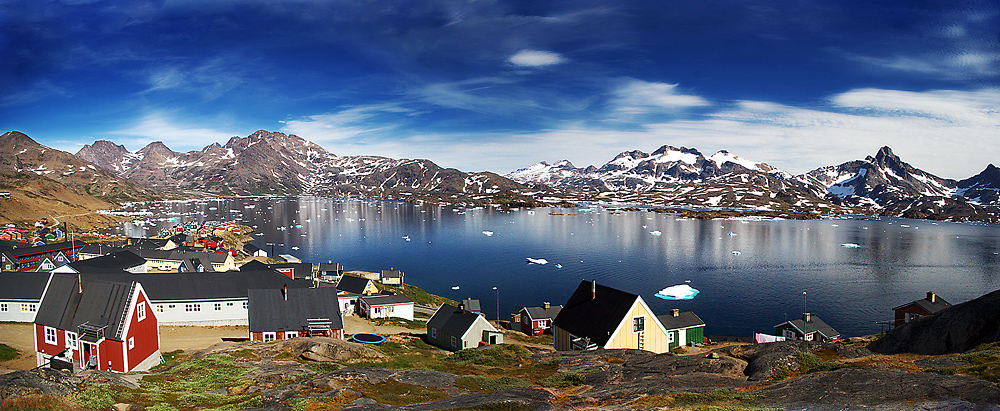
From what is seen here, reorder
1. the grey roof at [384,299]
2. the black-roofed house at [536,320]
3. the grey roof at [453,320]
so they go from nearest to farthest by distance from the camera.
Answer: the grey roof at [453,320] → the black-roofed house at [536,320] → the grey roof at [384,299]

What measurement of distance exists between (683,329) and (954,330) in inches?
1064

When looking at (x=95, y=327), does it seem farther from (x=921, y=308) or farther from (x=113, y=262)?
(x=921, y=308)

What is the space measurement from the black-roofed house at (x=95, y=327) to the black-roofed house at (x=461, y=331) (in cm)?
1765

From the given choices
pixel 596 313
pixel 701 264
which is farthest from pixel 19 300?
pixel 701 264

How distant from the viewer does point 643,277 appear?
75438 millimetres

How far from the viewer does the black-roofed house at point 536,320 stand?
48.8 meters

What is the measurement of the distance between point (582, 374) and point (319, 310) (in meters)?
23.6

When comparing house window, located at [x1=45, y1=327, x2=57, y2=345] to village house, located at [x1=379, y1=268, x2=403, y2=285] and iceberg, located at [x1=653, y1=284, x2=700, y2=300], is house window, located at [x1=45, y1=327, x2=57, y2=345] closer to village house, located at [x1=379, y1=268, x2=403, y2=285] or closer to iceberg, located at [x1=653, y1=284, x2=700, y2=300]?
village house, located at [x1=379, y1=268, x2=403, y2=285]

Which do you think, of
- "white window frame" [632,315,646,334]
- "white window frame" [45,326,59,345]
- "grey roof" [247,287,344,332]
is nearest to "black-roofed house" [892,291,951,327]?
"white window frame" [632,315,646,334]

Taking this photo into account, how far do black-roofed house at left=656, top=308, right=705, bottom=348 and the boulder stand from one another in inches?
953

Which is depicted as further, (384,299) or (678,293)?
(678,293)

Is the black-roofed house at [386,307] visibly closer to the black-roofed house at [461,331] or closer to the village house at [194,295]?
the village house at [194,295]

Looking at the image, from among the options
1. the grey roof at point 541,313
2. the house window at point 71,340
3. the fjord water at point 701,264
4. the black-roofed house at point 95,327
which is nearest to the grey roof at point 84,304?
the black-roofed house at point 95,327

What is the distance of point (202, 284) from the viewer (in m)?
41.7
